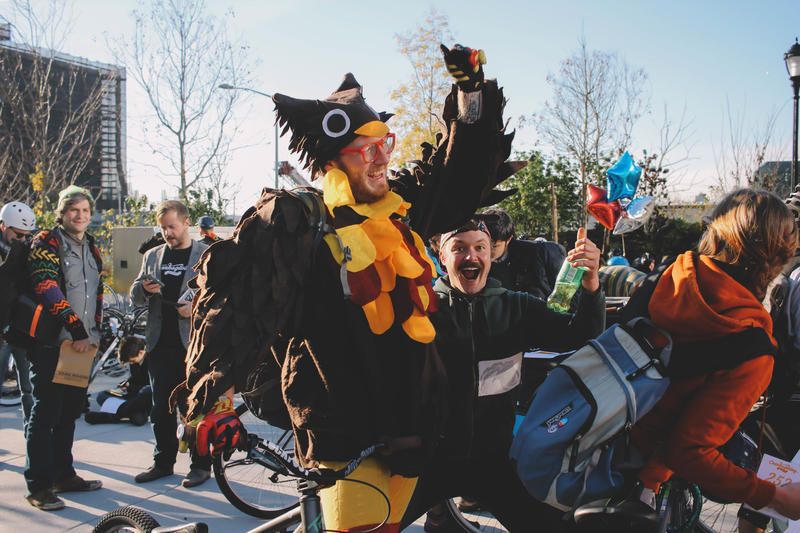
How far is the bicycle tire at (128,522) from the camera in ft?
8.68

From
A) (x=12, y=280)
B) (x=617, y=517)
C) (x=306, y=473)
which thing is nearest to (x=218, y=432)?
(x=306, y=473)

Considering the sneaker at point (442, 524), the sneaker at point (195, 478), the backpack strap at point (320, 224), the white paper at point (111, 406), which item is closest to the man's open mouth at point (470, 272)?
the backpack strap at point (320, 224)

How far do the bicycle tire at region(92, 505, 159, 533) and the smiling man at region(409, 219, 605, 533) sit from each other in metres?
1.20

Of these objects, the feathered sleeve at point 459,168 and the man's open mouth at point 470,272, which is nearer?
the feathered sleeve at point 459,168

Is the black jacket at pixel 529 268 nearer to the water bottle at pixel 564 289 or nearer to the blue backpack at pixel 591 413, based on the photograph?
the water bottle at pixel 564 289

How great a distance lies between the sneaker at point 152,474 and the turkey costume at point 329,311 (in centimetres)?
304

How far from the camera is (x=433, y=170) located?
93.0 inches

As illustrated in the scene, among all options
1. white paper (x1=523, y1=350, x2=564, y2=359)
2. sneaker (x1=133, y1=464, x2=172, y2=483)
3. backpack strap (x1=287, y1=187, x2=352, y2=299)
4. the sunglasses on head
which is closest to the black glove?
backpack strap (x1=287, y1=187, x2=352, y2=299)

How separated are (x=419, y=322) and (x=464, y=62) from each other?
2.74 feet

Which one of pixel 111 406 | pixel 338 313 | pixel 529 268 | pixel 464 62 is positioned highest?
pixel 464 62

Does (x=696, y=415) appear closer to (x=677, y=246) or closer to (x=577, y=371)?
(x=577, y=371)

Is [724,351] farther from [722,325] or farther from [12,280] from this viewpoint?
[12,280]

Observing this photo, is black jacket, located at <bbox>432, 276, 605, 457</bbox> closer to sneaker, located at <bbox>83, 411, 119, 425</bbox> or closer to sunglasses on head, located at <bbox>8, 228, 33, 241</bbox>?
sneaker, located at <bbox>83, 411, 119, 425</bbox>

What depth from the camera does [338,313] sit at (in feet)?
6.12
